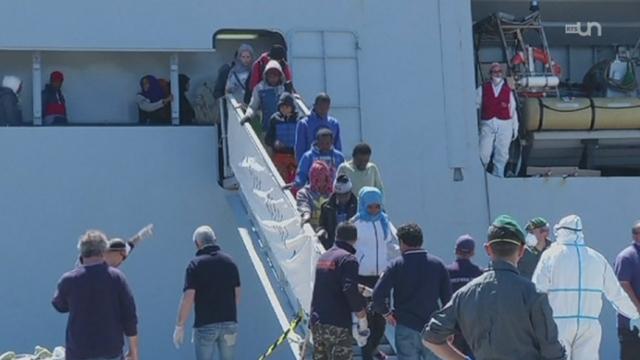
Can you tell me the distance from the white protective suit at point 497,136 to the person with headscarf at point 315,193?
4857 millimetres

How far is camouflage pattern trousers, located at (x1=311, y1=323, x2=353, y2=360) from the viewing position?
30.3ft

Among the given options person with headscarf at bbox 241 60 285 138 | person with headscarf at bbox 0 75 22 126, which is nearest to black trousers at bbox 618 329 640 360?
person with headscarf at bbox 241 60 285 138

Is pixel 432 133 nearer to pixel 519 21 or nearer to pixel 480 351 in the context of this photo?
pixel 519 21

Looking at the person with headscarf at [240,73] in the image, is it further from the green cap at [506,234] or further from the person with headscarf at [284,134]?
the green cap at [506,234]

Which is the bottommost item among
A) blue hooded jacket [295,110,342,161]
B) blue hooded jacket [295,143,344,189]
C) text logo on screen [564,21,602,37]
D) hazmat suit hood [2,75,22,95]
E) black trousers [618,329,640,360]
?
black trousers [618,329,640,360]

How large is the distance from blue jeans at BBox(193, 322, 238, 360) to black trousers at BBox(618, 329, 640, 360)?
3421 mm

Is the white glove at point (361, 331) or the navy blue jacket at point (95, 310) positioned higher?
the navy blue jacket at point (95, 310)

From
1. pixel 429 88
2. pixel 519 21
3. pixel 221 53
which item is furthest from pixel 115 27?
pixel 519 21

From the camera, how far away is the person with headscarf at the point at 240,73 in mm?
13562

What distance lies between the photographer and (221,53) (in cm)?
1526

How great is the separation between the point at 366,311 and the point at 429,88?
225 inches

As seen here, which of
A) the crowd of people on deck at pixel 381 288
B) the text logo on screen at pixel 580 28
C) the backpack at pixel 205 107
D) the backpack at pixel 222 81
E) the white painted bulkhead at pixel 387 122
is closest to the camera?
the crowd of people on deck at pixel 381 288

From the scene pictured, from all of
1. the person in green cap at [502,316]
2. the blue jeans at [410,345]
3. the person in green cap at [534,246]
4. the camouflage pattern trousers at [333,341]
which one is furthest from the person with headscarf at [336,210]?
the person in green cap at [502,316]

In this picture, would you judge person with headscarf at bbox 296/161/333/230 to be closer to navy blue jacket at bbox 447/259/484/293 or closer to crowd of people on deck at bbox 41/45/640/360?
crowd of people on deck at bbox 41/45/640/360
